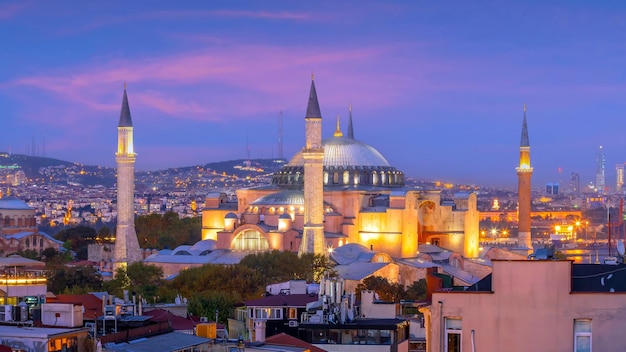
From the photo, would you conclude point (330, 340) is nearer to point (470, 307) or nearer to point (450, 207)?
point (470, 307)

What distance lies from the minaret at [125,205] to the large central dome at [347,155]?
455 inches

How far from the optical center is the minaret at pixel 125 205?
219ft

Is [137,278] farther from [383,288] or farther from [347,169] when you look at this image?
[347,169]

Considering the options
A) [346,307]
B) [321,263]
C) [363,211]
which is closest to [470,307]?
[346,307]

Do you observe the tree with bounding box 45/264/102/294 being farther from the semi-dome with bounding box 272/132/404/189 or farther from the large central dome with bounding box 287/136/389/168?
the large central dome with bounding box 287/136/389/168

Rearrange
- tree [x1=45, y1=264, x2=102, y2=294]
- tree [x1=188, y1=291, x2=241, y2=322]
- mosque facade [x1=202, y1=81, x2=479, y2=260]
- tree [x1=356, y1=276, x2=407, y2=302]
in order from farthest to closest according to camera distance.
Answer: mosque facade [x1=202, y1=81, x2=479, y2=260] < tree [x1=45, y1=264, x2=102, y2=294] < tree [x1=356, y1=276, x2=407, y2=302] < tree [x1=188, y1=291, x2=241, y2=322]

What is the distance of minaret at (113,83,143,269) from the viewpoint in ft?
219

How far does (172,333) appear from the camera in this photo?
2394cm

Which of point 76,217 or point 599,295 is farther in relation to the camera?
point 76,217

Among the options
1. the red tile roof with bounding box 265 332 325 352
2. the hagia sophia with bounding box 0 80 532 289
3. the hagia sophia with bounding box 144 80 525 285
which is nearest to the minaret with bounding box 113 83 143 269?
the hagia sophia with bounding box 0 80 532 289

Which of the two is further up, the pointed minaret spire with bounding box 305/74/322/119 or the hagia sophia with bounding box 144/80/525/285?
the pointed minaret spire with bounding box 305/74/322/119

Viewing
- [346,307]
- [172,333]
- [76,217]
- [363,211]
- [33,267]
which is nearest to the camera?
[172,333]

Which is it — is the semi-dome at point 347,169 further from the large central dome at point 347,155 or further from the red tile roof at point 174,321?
the red tile roof at point 174,321

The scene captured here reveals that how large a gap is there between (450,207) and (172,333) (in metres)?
48.9
